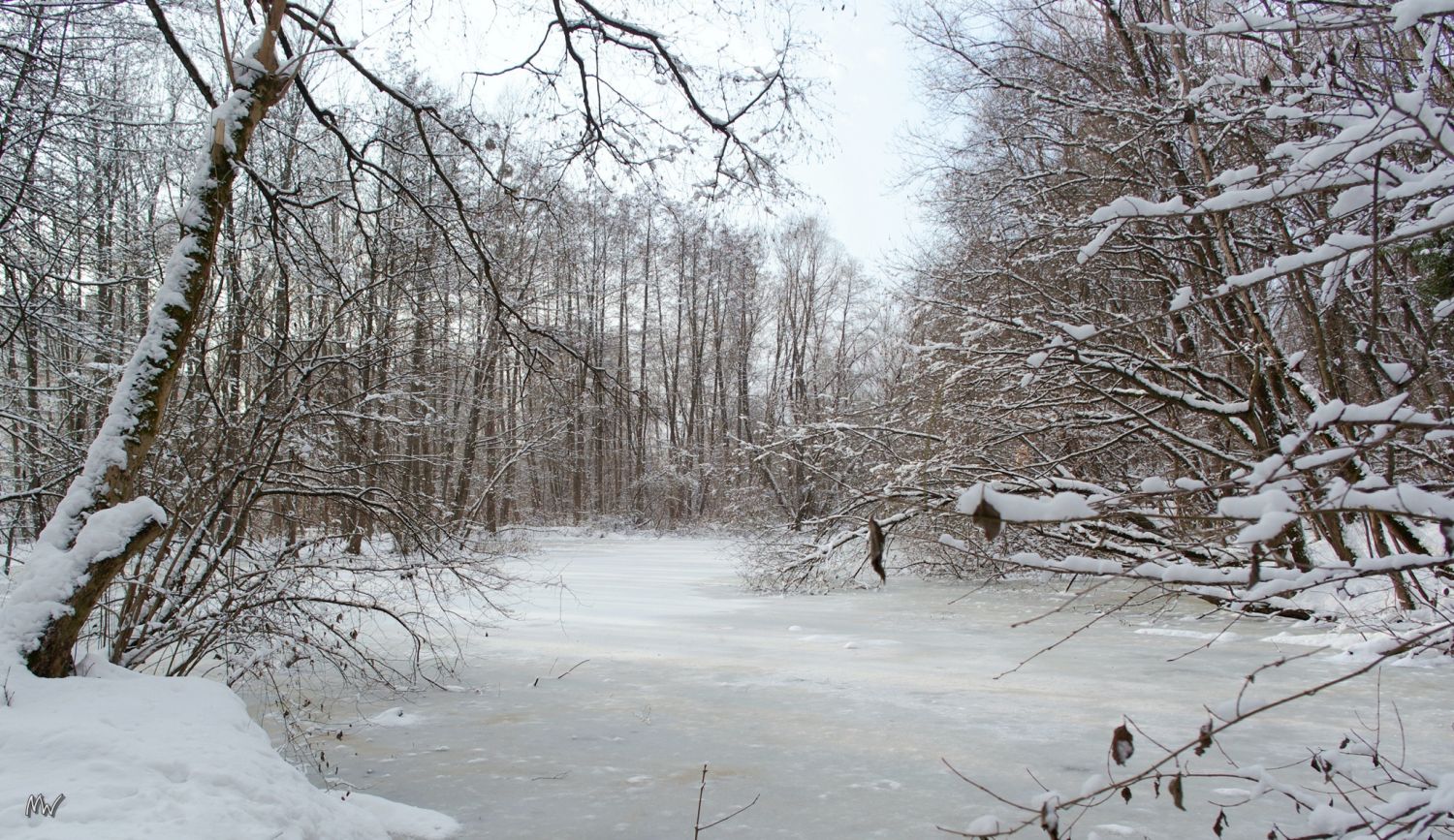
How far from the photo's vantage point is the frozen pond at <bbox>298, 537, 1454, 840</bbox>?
154 inches

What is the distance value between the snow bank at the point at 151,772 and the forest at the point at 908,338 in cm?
40

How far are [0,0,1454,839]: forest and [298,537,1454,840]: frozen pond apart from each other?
1.58 ft

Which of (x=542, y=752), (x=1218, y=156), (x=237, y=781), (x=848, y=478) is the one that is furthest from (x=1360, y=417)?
(x=848, y=478)

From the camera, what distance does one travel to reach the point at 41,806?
243 centimetres

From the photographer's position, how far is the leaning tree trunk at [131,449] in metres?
3.40

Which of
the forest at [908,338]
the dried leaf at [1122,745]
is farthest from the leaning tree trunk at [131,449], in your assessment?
the dried leaf at [1122,745]

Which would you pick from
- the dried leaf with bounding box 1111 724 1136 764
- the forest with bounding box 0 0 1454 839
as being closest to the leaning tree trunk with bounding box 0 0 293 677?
the forest with bounding box 0 0 1454 839

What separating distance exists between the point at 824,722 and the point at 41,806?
3.91 metres

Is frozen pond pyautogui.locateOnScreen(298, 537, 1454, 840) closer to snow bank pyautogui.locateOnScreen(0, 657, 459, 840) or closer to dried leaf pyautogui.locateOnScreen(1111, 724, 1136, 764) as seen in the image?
snow bank pyautogui.locateOnScreen(0, 657, 459, 840)

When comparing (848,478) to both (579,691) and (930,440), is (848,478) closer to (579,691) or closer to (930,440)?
(930,440)

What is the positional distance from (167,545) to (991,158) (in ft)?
34.6

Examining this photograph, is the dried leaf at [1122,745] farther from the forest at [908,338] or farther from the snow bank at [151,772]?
the snow bank at [151,772]

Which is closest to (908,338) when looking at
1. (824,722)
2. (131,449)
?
(824,722)

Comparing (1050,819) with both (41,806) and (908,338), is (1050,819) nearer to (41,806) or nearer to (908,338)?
(41,806)
